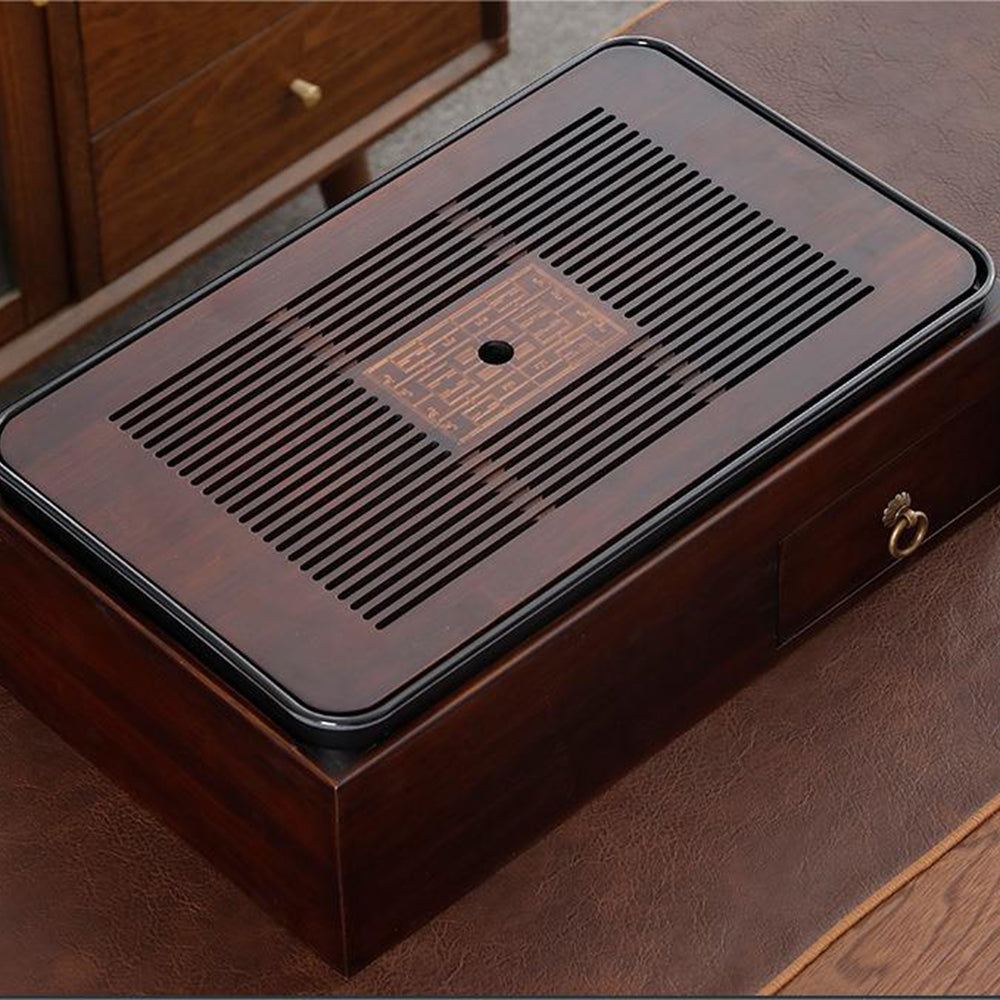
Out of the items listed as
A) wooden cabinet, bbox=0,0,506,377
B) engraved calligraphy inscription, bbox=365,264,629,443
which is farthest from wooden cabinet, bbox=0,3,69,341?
engraved calligraphy inscription, bbox=365,264,629,443

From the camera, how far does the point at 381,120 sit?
106 inches

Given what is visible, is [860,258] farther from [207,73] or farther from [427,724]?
[207,73]

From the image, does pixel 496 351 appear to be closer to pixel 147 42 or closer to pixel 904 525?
pixel 904 525

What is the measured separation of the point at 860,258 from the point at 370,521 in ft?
1.24

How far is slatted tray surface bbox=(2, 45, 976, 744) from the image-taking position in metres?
1.42

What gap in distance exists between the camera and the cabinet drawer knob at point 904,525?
5.30 feet

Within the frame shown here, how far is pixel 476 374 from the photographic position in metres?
1.53

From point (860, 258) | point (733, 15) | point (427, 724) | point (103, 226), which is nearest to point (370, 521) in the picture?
point (427, 724)

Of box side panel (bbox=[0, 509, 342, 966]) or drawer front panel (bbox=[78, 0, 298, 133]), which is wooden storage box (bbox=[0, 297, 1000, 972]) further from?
drawer front panel (bbox=[78, 0, 298, 133])

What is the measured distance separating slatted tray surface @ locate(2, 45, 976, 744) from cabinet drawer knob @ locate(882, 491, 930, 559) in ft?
0.41

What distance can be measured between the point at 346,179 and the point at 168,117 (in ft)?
1.09

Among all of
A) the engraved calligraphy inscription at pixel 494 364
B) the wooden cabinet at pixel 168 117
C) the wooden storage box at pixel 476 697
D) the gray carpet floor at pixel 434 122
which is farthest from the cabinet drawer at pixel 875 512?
the gray carpet floor at pixel 434 122

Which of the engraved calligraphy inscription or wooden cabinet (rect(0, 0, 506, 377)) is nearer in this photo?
the engraved calligraphy inscription

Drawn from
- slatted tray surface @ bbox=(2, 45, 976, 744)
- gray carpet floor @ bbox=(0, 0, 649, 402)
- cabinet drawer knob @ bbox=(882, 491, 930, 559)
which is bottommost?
gray carpet floor @ bbox=(0, 0, 649, 402)
